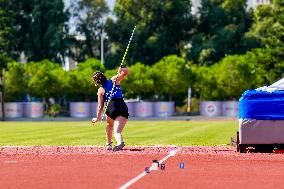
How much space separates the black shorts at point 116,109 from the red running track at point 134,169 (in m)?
0.90

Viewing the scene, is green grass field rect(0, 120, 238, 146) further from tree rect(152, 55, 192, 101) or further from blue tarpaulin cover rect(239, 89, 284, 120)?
tree rect(152, 55, 192, 101)

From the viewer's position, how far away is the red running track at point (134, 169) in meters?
12.4

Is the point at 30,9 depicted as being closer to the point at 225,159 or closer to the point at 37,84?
the point at 37,84

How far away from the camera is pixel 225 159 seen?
17.2 m

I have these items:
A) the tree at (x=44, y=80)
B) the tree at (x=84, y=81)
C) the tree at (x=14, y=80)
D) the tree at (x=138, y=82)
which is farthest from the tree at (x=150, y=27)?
the tree at (x=14, y=80)

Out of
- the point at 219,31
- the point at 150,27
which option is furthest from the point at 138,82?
the point at 219,31

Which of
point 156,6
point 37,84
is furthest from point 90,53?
Answer: point 37,84

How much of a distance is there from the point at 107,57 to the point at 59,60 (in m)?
7.11

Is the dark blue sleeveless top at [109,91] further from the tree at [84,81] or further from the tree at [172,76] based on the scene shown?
the tree at [172,76]

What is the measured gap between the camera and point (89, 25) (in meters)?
112

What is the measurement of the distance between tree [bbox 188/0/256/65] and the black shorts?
83181 mm

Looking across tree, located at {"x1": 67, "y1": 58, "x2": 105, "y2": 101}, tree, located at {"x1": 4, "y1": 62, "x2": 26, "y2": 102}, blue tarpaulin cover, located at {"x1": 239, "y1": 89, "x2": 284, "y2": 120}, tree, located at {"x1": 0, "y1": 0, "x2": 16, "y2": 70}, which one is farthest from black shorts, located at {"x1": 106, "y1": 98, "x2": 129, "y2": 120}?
tree, located at {"x1": 67, "y1": 58, "x2": 105, "y2": 101}

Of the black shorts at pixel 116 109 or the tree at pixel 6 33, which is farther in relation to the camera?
the tree at pixel 6 33

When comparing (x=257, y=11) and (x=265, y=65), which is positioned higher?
(x=257, y=11)
